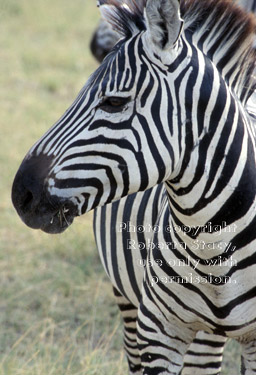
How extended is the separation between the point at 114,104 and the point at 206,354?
A: 1552 millimetres

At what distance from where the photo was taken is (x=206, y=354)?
335 cm

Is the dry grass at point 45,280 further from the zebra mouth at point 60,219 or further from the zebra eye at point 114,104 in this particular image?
the zebra eye at point 114,104

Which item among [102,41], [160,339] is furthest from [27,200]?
[102,41]

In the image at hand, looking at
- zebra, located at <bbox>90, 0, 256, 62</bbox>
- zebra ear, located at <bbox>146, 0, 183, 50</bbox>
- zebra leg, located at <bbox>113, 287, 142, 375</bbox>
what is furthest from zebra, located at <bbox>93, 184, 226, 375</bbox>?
zebra, located at <bbox>90, 0, 256, 62</bbox>

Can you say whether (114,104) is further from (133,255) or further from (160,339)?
(133,255)

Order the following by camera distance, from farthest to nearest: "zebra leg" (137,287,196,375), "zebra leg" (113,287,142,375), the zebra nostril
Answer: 1. "zebra leg" (113,287,142,375)
2. "zebra leg" (137,287,196,375)
3. the zebra nostril

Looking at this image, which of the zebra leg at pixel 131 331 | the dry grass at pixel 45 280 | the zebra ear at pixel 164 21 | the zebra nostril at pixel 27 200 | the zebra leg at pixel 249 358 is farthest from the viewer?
the dry grass at pixel 45 280

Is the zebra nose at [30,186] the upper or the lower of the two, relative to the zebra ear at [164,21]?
lower

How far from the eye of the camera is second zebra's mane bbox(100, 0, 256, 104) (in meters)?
2.62

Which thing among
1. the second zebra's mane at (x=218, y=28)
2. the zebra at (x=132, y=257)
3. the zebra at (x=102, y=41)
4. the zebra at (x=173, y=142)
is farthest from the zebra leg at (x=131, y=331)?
the zebra at (x=102, y=41)

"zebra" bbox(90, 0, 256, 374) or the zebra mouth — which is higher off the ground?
the zebra mouth

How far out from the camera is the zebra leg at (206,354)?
3.30 metres

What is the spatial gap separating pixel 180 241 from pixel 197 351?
34.7 inches

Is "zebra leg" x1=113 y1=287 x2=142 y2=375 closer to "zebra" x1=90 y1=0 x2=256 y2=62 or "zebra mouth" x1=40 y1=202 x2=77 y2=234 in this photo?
"zebra mouth" x1=40 y1=202 x2=77 y2=234
